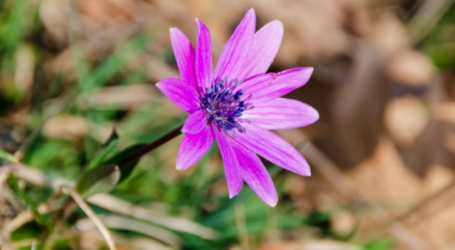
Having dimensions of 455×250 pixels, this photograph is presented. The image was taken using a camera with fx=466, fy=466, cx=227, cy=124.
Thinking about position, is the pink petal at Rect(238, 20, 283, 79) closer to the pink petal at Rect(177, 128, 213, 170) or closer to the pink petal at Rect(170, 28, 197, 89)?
the pink petal at Rect(170, 28, 197, 89)

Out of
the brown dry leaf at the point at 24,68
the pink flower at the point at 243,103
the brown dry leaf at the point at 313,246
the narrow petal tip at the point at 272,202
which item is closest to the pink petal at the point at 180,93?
the pink flower at the point at 243,103

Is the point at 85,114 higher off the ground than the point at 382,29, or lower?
lower

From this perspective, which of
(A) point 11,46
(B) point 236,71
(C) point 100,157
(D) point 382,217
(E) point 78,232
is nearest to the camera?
(C) point 100,157

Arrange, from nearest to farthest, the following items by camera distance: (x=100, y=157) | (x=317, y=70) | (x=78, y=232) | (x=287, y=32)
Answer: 1. (x=100, y=157)
2. (x=78, y=232)
3. (x=317, y=70)
4. (x=287, y=32)

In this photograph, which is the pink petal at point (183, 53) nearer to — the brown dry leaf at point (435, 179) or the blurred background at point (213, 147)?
the blurred background at point (213, 147)

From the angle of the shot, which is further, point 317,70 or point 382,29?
point 382,29

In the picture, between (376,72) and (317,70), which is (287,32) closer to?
(317,70)

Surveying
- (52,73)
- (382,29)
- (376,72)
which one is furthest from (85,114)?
(382,29)
